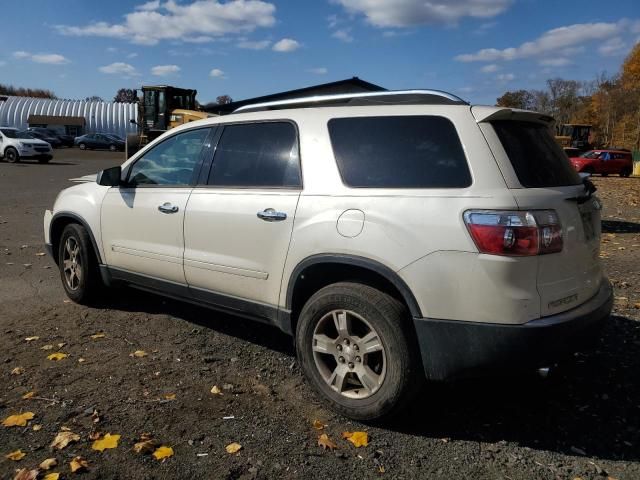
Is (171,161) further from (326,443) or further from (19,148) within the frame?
(19,148)

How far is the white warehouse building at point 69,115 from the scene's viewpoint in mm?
71662

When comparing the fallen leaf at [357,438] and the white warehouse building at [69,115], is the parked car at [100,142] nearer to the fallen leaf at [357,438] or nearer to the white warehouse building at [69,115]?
the white warehouse building at [69,115]

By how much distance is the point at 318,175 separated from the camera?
349 centimetres

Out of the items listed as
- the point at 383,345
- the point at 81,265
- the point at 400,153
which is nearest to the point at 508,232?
the point at 400,153

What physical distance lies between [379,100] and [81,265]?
321cm

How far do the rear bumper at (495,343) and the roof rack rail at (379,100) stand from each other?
1332 mm

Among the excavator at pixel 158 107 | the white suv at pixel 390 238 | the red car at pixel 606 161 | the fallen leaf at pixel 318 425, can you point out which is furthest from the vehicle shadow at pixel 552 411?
the red car at pixel 606 161

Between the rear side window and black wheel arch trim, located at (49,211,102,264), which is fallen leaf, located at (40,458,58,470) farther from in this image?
black wheel arch trim, located at (49,211,102,264)

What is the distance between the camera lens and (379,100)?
3738mm

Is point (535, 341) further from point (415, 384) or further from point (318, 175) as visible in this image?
point (318, 175)

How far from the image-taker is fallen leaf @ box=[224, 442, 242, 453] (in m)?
2.98

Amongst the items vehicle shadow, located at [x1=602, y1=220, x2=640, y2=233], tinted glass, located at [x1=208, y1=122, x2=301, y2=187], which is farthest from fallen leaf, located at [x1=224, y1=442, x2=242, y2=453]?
vehicle shadow, located at [x1=602, y1=220, x2=640, y2=233]

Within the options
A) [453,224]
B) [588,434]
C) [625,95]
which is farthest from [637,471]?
[625,95]

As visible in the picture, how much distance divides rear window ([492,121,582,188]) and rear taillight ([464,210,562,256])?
0.81 feet
